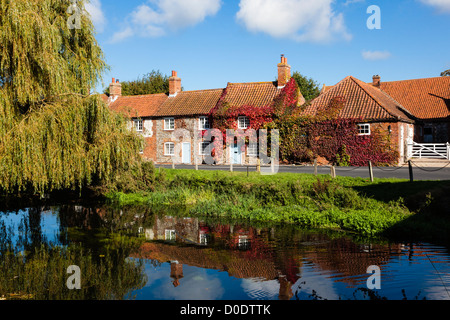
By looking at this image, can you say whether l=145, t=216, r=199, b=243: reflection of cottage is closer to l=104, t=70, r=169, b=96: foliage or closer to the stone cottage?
the stone cottage

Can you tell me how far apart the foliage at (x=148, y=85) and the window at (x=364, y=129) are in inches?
1378

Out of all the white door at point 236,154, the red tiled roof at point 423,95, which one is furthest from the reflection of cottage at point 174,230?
the red tiled roof at point 423,95

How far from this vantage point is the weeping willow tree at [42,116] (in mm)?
9734

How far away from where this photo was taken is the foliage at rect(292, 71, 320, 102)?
180ft

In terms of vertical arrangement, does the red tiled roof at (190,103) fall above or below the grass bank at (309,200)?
above

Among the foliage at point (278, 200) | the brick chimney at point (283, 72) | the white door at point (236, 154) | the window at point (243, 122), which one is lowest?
the foliage at point (278, 200)

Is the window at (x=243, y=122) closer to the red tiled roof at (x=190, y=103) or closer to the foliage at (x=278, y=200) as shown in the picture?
the red tiled roof at (x=190, y=103)

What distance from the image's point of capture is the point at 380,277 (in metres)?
8.24

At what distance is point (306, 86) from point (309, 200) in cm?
4289

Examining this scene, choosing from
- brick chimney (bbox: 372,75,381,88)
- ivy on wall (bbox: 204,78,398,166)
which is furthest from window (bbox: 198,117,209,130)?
brick chimney (bbox: 372,75,381,88)

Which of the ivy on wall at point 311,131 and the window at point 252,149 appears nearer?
the ivy on wall at point 311,131

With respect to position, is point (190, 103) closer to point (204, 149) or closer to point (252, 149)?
point (204, 149)

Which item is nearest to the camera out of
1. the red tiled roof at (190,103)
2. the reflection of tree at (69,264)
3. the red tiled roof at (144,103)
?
the reflection of tree at (69,264)

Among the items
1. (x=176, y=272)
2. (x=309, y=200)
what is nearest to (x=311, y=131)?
(x=309, y=200)
